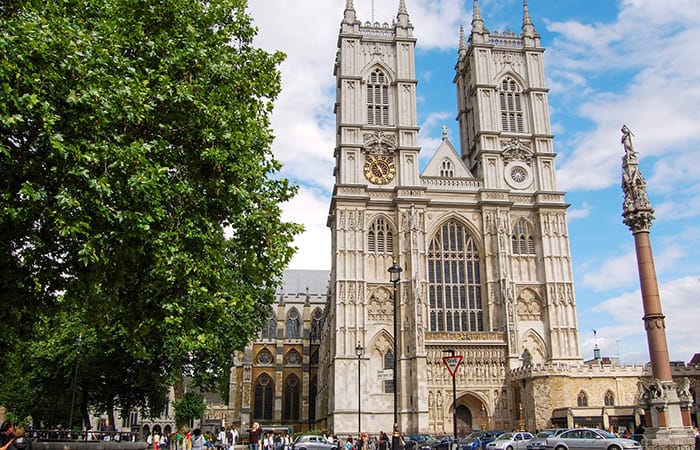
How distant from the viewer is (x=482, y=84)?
163 ft

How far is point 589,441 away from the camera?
21656 millimetres

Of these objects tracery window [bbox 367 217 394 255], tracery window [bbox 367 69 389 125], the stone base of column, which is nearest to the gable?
tracery window [bbox 367 69 389 125]

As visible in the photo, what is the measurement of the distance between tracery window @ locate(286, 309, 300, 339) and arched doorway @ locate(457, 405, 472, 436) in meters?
33.0

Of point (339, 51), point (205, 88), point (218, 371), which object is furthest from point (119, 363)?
point (339, 51)

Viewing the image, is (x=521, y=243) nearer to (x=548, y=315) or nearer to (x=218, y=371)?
(x=548, y=315)

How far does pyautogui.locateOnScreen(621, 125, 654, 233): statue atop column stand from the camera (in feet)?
80.9

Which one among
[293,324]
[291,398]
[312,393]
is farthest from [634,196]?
[293,324]

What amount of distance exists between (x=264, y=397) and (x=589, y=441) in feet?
157

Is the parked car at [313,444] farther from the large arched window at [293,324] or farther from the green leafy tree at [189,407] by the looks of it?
the large arched window at [293,324]

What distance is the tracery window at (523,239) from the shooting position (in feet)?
153

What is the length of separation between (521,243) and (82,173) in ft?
131

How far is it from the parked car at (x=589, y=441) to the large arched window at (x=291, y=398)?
4518cm

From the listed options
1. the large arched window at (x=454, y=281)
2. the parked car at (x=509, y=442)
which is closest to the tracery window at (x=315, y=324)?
the large arched window at (x=454, y=281)

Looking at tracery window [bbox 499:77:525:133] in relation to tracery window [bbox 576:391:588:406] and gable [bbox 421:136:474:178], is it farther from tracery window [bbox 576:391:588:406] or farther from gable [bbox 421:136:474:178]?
tracery window [bbox 576:391:588:406]
